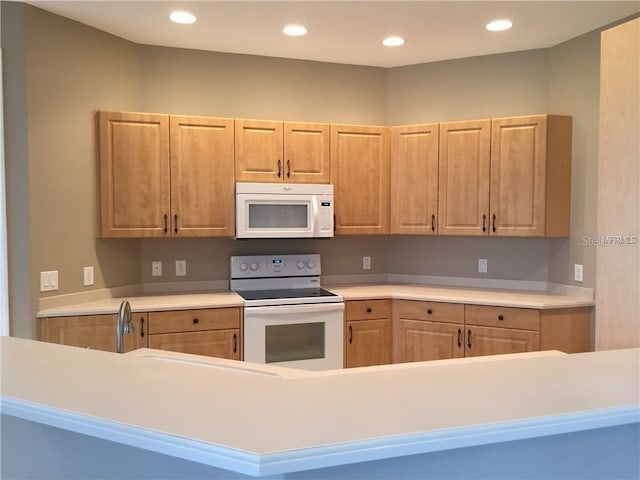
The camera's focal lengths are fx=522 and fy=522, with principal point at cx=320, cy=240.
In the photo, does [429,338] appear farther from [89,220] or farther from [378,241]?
[89,220]

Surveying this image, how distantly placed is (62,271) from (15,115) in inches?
37.1

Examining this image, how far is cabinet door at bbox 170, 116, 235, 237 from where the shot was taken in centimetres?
357

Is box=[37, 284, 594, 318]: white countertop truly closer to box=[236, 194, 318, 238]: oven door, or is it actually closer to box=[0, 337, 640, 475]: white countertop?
box=[236, 194, 318, 238]: oven door

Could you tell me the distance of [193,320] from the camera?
10.9 feet

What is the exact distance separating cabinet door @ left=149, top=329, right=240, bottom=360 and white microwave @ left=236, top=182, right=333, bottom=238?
701mm

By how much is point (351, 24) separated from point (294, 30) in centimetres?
38

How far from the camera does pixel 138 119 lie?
11.4ft

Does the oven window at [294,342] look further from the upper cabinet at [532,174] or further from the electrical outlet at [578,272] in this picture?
the electrical outlet at [578,272]

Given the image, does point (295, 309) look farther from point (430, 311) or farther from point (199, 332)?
point (430, 311)

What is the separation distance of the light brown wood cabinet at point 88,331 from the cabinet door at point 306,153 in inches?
57.1

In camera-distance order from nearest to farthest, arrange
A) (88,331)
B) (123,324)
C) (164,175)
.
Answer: (123,324)
(88,331)
(164,175)

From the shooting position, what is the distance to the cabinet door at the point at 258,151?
145 inches

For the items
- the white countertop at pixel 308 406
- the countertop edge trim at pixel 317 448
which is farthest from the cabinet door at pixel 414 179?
the countertop edge trim at pixel 317 448

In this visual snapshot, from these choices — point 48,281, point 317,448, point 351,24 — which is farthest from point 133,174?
point 317,448
